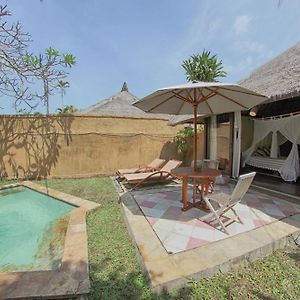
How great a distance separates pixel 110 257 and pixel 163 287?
1.19 meters

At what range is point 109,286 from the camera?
2867 millimetres

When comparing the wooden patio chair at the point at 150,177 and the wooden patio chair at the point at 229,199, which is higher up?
the wooden patio chair at the point at 229,199

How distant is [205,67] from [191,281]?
20.4m

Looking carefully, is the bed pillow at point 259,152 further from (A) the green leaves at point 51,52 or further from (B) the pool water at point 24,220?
(A) the green leaves at point 51,52

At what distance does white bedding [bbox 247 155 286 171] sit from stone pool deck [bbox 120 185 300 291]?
12.5 ft

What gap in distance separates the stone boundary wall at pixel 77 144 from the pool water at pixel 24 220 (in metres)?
1.46

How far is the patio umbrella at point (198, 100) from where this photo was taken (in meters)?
4.75

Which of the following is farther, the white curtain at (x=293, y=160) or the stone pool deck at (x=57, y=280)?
the white curtain at (x=293, y=160)

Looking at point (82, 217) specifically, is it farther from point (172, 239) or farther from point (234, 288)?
point (234, 288)

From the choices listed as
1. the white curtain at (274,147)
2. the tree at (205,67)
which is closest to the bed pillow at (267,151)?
the white curtain at (274,147)

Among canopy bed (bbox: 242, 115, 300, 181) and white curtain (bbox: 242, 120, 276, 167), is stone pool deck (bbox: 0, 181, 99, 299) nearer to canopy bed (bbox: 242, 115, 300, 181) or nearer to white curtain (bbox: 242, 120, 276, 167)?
canopy bed (bbox: 242, 115, 300, 181)

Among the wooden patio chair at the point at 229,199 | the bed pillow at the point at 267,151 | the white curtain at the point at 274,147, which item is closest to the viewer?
the wooden patio chair at the point at 229,199

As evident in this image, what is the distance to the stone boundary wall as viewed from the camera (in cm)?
952

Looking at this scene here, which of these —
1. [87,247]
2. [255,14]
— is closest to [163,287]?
[87,247]
